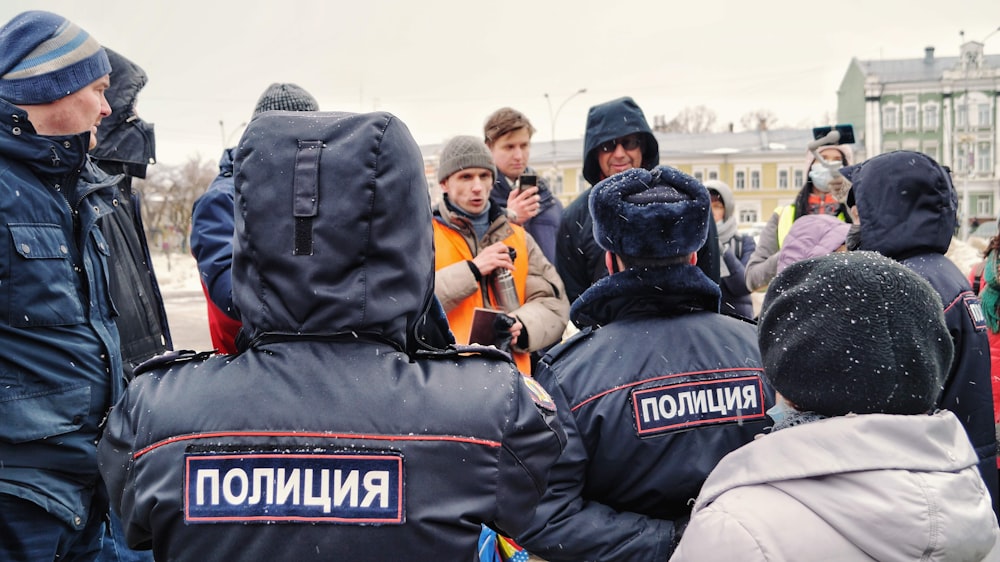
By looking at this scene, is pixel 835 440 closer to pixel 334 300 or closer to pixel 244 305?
pixel 334 300

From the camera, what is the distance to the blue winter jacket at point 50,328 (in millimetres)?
2459

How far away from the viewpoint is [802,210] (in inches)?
225

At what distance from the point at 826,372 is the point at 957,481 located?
288 mm

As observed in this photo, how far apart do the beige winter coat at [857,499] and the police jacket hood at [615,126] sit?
3.05 meters

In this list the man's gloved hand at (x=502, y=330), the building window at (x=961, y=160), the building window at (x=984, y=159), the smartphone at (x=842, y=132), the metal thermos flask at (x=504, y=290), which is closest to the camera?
the man's gloved hand at (x=502, y=330)

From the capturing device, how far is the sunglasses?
4473 millimetres

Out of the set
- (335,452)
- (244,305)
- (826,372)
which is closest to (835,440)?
(826,372)

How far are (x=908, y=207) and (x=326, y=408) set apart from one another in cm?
266

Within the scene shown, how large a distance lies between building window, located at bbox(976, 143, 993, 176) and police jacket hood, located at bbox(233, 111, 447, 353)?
6206 centimetres

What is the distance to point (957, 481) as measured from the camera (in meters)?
1.43

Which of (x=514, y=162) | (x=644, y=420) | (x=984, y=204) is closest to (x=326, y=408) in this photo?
(x=644, y=420)

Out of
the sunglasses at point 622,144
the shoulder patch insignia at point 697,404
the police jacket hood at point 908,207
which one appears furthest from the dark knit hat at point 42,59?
the police jacket hood at point 908,207

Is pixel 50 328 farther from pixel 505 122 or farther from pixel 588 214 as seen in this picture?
pixel 505 122

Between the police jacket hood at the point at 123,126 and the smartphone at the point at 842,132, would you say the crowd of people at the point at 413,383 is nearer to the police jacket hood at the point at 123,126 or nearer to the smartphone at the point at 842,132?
the police jacket hood at the point at 123,126
